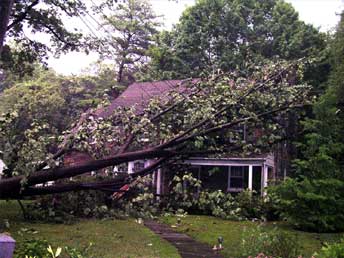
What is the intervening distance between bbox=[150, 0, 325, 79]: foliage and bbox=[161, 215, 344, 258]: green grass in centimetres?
1196

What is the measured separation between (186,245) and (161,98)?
3.22 meters

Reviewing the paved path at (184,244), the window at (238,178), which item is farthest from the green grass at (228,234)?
the window at (238,178)

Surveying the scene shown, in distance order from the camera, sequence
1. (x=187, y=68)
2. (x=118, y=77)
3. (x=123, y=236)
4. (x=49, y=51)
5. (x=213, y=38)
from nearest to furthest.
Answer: (x=123, y=236) < (x=49, y=51) < (x=187, y=68) < (x=213, y=38) < (x=118, y=77)

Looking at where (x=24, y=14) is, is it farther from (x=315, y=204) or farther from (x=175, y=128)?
(x=315, y=204)

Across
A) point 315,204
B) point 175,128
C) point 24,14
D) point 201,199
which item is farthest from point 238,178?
point 201,199

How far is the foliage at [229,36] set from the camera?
2530cm

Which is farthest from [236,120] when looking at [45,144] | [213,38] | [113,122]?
[213,38]

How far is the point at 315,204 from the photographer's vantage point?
13.4 m

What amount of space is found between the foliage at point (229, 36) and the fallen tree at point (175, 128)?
49.5 feet

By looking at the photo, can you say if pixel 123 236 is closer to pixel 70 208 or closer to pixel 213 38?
pixel 70 208

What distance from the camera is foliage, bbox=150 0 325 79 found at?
2530 centimetres

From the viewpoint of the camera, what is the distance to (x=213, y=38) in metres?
27.3

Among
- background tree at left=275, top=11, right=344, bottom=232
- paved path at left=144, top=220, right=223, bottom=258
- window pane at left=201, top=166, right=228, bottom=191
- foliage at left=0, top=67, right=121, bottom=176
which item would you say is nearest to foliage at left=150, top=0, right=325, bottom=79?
foliage at left=0, top=67, right=121, bottom=176

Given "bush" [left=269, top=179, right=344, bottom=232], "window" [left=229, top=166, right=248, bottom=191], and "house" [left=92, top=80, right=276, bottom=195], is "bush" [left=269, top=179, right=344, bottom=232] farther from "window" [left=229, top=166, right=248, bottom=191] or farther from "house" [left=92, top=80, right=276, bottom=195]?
"window" [left=229, top=166, right=248, bottom=191]
